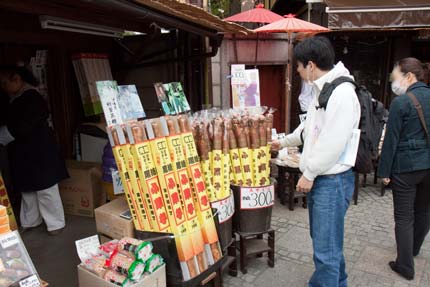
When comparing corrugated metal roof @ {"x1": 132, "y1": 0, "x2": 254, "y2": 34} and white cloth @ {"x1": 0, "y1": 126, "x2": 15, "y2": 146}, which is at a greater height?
corrugated metal roof @ {"x1": 132, "y1": 0, "x2": 254, "y2": 34}

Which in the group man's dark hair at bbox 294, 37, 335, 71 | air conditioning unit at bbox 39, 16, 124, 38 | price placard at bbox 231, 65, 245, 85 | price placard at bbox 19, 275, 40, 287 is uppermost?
air conditioning unit at bbox 39, 16, 124, 38

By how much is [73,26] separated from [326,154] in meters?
3.18

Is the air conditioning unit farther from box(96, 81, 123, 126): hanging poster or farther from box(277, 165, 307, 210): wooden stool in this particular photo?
box(277, 165, 307, 210): wooden stool

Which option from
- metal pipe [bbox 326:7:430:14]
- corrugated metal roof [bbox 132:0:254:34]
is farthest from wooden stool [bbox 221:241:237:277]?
metal pipe [bbox 326:7:430:14]

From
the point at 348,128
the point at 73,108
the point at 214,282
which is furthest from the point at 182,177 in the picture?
the point at 73,108

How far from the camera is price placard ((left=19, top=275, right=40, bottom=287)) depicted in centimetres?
213

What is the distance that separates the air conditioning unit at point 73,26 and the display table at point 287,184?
325 centimetres

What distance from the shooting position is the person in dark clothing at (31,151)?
416 centimetres

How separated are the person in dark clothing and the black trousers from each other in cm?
405

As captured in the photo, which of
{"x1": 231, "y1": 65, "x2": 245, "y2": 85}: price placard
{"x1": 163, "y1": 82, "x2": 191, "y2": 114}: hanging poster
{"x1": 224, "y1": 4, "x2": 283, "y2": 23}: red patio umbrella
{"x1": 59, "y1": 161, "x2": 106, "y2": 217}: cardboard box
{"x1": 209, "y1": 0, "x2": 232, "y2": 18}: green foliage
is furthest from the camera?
{"x1": 209, "y1": 0, "x2": 232, "y2": 18}: green foliage

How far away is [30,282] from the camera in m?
2.16

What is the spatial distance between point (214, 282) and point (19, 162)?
9.27 feet

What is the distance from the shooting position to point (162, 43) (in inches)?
236

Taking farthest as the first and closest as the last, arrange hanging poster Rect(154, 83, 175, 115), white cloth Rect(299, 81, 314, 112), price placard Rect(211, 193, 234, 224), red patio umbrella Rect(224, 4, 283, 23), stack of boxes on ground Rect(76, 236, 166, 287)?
white cloth Rect(299, 81, 314, 112), red patio umbrella Rect(224, 4, 283, 23), hanging poster Rect(154, 83, 175, 115), price placard Rect(211, 193, 234, 224), stack of boxes on ground Rect(76, 236, 166, 287)
